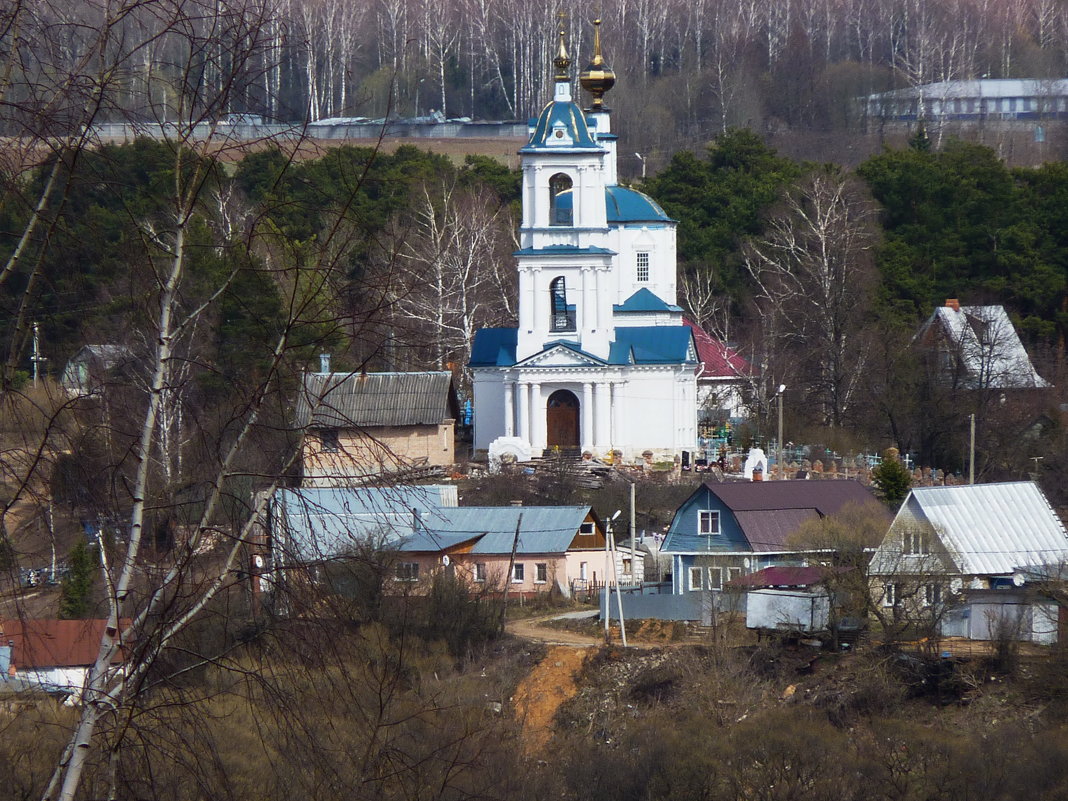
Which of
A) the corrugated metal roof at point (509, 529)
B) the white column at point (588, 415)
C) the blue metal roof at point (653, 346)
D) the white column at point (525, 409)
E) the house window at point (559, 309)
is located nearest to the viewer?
the corrugated metal roof at point (509, 529)

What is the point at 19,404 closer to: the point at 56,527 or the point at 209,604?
the point at 56,527

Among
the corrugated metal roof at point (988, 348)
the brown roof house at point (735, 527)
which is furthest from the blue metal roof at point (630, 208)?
the brown roof house at point (735, 527)

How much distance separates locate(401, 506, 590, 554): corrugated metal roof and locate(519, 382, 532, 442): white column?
610 centimetres

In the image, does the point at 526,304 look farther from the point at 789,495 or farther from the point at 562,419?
the point at 789,495

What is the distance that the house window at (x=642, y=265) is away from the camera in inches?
1699

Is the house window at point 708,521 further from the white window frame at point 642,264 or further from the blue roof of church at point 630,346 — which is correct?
the white window frame at point 642,264

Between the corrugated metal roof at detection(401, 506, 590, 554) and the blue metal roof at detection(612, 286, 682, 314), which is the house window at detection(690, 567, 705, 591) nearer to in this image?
the corrugated metal roof at detection(401, 506, 590, 554)

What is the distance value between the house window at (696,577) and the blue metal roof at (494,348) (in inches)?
388

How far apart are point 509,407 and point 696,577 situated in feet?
31.8

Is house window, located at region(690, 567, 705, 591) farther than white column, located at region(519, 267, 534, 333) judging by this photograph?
No

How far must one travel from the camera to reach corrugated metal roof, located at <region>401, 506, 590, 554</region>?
28.4m

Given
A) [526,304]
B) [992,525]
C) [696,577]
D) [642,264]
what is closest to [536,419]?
[526,304]

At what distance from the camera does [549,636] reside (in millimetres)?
25031

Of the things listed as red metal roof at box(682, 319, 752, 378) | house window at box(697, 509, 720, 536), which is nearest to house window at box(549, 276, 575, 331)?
red metal roof at box(682, 319, 752, 378)
